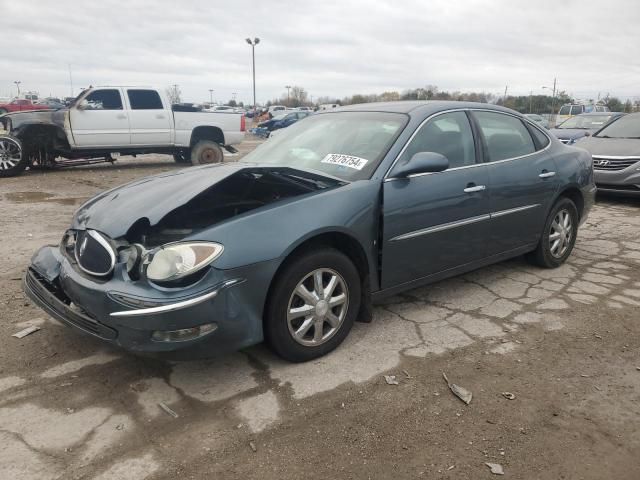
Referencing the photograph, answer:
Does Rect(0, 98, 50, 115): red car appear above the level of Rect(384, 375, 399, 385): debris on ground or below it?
above

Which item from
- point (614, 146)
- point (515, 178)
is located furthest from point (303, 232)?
point (614, 146)

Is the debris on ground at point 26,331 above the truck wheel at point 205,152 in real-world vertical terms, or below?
below

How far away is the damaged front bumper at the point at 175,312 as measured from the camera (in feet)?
8.29

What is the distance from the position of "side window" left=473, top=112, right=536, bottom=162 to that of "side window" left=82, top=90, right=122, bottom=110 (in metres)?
10.1

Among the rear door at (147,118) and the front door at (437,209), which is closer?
the front door at (437,209)

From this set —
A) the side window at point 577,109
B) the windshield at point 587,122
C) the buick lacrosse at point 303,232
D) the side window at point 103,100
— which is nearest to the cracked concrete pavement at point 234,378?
the buick lacrosse at point 303,232

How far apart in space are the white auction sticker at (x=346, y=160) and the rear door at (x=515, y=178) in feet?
3.98

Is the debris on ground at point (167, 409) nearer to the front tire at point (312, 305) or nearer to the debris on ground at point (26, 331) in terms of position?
the front tire at point (312, 305)

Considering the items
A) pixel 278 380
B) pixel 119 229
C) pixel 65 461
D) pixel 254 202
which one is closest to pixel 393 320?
pixel 278 380

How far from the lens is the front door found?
341cm

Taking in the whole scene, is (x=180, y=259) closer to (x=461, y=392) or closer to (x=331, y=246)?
(x=331, y=246)

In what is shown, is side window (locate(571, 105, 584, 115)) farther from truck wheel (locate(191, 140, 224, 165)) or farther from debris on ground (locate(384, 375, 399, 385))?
debris on ground (locate(384, 375, 399, 385))

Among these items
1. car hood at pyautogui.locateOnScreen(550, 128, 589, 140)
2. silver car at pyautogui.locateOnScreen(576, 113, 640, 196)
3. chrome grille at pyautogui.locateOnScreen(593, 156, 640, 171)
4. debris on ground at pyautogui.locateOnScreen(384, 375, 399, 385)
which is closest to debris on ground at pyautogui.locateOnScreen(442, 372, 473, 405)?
debris on ground at pyautogui.locateOnScreen(384, 375, 399, 385)

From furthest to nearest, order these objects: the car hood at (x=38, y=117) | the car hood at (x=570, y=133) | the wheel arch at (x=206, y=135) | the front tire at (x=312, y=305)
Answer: the car hood at (x=570, y=133), the wheel arch at (x=206, y=135), the car hood at (x=38, y=117), the front tire at (x=312, y=305)
